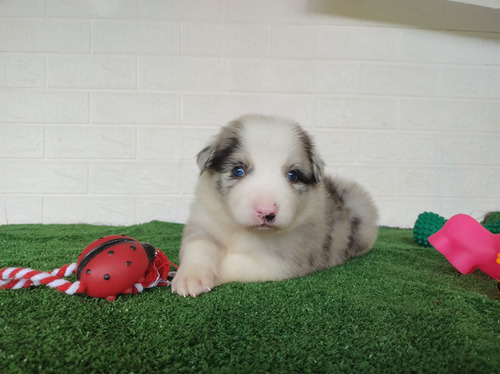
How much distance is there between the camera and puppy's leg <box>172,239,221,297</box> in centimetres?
185

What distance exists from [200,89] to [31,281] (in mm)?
2955

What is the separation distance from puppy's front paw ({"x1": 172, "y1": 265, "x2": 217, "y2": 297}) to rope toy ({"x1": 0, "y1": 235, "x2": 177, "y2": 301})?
17 cm

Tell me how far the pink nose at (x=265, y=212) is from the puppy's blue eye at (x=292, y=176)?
32 cm

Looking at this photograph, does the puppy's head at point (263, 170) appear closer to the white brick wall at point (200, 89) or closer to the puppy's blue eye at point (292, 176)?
the puppy's blue eye at point (292, 176)

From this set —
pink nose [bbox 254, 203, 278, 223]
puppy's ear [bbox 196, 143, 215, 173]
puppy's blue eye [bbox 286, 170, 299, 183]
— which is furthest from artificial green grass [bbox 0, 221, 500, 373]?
puppy's ear [bbox 196, 143, 215, 173]

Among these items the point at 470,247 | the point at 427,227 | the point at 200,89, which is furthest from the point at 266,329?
the point at 200,89

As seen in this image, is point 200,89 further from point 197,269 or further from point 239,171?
point 197,269

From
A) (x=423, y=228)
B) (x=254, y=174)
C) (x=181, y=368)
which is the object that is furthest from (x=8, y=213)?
(x=423, y=228)

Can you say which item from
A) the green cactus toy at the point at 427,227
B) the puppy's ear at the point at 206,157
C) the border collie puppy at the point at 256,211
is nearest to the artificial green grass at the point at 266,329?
the border collie puppy at the point at 256,211

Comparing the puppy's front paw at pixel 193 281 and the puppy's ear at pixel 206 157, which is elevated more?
the puppy's ear at pixel 206 157

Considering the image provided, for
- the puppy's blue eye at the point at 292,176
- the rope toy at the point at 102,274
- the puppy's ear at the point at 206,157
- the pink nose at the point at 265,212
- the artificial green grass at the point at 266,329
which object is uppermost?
the puppy's ear at the point at 206,157

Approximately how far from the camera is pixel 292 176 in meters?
2.18

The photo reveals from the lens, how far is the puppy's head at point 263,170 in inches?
75.5

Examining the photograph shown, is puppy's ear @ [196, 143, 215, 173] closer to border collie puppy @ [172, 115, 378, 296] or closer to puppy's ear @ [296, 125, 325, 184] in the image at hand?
border collie puppy @ [172, 115, 378, 296]
